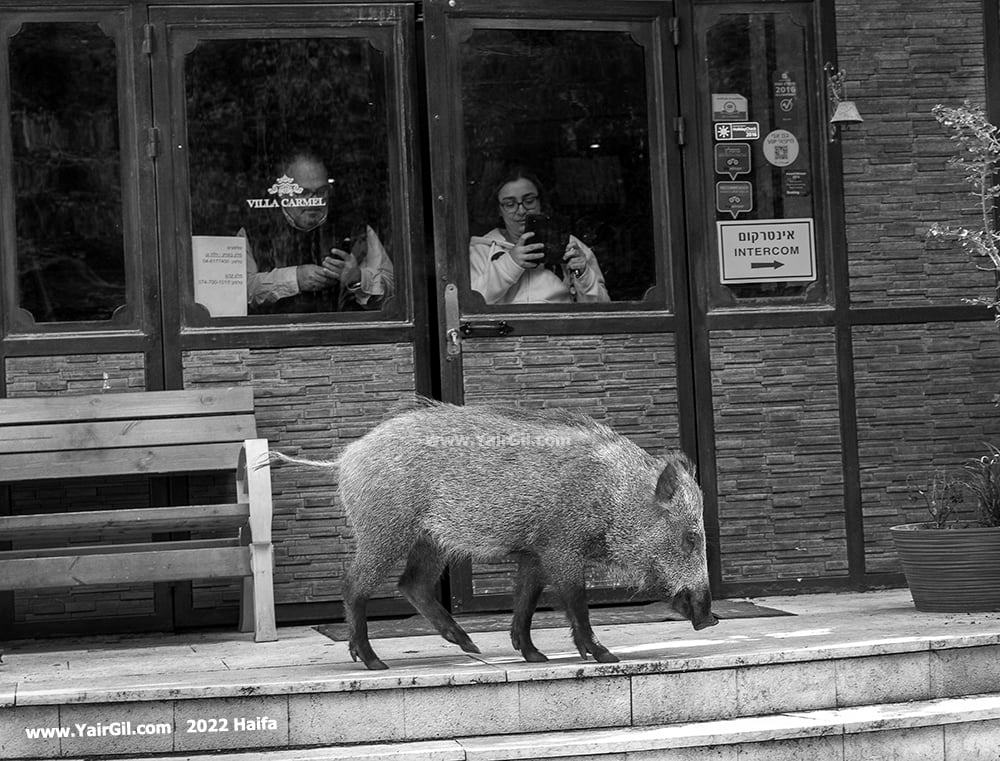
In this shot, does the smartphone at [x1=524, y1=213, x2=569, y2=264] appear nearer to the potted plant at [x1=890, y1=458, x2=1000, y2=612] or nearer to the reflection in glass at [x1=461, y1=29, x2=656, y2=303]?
the reflection in glass at [x1=461, y1=29, x2=656, y2=303]

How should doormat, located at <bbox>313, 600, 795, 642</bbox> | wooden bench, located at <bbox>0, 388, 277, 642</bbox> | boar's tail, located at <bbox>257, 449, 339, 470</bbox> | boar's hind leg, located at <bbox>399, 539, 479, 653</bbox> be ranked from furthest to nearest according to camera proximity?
doormat, located at <bbox>313, 600, 795, 642</bbox> → wooden bench, located at <bbox>0, 388, 277, 642</bbox> → boar's tail, located at <bbox>257, 449, 339, 470</bbox> → boar's hind leg, located at <bbox>399, 539, 479, 653</bbox>

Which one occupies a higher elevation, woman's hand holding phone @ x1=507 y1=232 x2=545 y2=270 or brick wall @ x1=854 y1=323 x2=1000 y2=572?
woman's hand holding phone @ x1=507 y1=232 x2=545 y2=270

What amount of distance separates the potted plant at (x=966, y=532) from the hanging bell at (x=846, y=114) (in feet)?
1.25

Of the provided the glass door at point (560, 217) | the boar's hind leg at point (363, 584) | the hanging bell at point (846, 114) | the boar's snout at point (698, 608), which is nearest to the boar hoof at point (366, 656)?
the boar's hind leg at point (363, 584)

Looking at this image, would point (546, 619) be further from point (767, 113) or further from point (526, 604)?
point (767, 113)

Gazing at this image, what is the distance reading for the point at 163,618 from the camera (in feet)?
24.6

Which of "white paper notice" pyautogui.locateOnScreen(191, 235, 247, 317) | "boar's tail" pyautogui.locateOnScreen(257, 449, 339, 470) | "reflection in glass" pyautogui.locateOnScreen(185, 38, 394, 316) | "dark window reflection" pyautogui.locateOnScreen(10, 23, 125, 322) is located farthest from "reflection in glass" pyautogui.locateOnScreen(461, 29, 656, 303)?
"dark window reflection" pyautogui.locateOnScreen(10, 23, 125, 322)

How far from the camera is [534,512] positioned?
5867mm

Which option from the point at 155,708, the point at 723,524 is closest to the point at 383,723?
the point at 155,708

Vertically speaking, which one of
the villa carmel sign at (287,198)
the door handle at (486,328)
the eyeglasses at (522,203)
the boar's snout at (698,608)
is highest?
the villa carmel sign at (287,198)

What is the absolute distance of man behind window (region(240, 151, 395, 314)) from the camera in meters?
7.76

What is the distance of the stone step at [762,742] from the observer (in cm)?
532

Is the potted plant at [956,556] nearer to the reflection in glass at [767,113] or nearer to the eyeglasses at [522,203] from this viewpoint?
the reflection in glass at [767,113]

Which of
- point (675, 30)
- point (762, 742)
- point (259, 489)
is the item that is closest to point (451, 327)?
point (259, 489)
